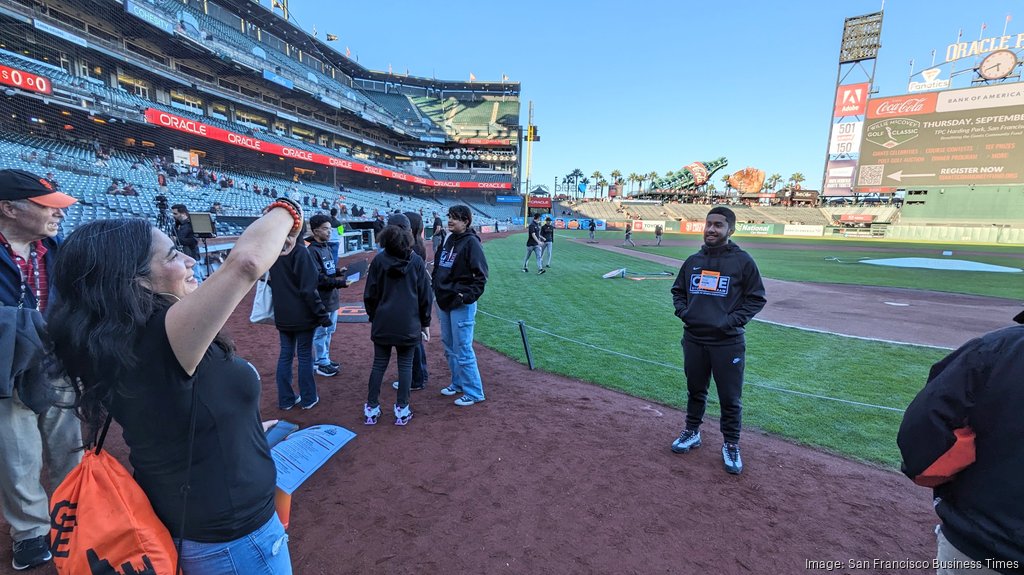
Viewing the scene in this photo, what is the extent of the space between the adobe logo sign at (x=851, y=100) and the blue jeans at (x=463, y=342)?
54116 millimetres

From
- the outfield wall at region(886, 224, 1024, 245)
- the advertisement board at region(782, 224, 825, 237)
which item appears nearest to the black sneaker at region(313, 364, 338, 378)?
the outfield wall at region(886, 224, 1024, 245)

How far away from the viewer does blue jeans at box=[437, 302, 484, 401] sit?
15.4 ft

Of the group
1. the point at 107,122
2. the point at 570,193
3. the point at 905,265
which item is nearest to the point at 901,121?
the point at 905,265

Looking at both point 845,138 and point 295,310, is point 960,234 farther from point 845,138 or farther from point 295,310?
point 295,310

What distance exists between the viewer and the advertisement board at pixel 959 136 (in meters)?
37.8

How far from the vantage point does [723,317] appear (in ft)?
11.5

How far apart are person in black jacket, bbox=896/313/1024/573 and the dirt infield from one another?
145 cm

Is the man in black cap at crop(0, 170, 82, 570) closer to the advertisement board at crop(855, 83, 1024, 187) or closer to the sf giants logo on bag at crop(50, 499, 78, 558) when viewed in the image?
the sf giants logo on bag at crop(50, 499, 78, 558)

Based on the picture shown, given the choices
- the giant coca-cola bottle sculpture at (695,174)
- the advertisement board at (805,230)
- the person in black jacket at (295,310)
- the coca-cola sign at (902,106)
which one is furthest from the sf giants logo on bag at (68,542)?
the giant coca-cola bottle sculpture at (695,174)

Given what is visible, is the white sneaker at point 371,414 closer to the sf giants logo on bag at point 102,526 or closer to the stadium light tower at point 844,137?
the sf giants logo on bag at point 102,526

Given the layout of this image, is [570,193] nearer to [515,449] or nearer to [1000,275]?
[1000,275]

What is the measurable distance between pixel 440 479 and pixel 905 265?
24569mm

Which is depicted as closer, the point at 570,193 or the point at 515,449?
the point at 515,449

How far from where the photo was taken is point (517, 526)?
9.62 ft
